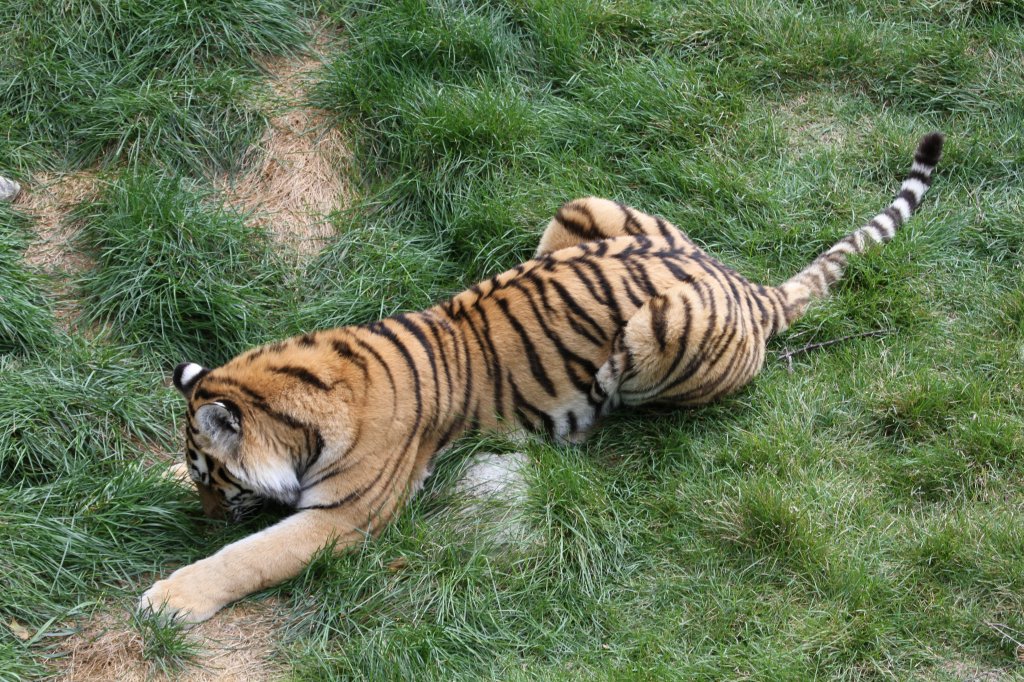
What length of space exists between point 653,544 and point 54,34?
13.6 ft

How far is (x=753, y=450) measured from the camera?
4.73 meters

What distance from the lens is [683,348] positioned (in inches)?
189

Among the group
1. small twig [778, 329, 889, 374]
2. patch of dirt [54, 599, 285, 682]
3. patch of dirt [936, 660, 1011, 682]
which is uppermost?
small twig [778, 329, 889, 374]

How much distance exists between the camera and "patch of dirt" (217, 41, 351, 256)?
5.72 meters

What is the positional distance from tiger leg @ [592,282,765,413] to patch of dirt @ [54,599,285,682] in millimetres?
1768

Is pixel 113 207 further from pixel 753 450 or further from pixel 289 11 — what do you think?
pixel 753 450

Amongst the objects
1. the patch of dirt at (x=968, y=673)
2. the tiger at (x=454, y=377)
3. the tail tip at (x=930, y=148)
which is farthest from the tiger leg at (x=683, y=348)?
the tail tip at (x=930, y=148)

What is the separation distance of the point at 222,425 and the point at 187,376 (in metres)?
0.36

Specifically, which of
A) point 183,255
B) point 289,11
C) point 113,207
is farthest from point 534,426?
point 289,11

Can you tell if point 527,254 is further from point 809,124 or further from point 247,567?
point 247,567

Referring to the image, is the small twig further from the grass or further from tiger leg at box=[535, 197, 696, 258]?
tiger leg at box=[535, 197, 696, 258]

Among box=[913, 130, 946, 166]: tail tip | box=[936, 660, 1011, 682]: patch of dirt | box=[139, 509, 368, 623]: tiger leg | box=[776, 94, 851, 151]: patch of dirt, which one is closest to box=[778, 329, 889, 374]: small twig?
box=[913, 130, 946, 166]: tail tip

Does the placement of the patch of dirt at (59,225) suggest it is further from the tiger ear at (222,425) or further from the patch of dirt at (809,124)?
the patch of dirt at (809,124)

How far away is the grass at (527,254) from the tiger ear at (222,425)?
45cm
